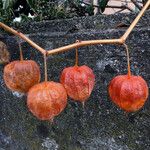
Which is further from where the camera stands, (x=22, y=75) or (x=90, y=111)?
(x=90, y=111)

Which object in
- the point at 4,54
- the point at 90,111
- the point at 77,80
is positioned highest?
the point at 77,80

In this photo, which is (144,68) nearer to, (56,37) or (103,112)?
(103,112)

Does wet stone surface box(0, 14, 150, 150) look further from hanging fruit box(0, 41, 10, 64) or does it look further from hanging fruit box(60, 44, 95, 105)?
hanging fruit box(60, 44, 95, 105)

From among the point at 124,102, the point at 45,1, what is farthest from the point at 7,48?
the point at 124,102

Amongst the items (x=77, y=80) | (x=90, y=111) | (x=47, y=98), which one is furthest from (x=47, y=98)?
(x=90, y=111)

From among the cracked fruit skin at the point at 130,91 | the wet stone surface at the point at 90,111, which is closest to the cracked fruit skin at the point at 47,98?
the cracked fruit skin at the point at 130,91

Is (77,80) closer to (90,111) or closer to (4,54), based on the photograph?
(90,111)
